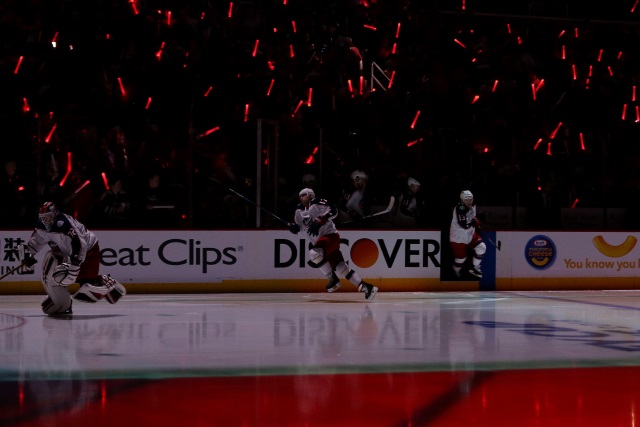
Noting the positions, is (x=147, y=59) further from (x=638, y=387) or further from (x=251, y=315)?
(x=638, y=387)

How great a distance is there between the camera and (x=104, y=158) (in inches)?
637

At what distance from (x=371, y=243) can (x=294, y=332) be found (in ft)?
21.4

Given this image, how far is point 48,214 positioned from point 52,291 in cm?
108

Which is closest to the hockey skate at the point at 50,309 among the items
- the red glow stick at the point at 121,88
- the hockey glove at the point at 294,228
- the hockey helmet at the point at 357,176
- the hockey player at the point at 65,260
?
the hockey player at the point at 65,260

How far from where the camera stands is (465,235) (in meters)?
17.0

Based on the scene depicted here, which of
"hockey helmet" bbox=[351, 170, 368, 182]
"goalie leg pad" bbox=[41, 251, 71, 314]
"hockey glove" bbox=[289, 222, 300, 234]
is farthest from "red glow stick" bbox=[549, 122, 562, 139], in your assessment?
"goalie leg pad" bbox=[41, 251, 71, 314]

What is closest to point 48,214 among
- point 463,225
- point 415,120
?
point 463,225

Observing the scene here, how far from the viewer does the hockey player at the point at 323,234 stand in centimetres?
1481

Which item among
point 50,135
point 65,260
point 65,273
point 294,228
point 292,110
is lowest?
point 65,273

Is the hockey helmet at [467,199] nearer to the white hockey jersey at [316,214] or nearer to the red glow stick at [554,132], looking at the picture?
the white hockey jersey at [316,214]

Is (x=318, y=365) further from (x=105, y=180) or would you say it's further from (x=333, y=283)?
(x=105, y=180)

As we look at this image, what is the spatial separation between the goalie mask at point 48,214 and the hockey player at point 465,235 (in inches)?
305

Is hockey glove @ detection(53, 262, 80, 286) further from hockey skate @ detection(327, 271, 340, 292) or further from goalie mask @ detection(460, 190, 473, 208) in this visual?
goalie mask @ detection(460, 190, 473, 208)

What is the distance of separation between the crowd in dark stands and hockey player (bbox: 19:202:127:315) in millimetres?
3565
